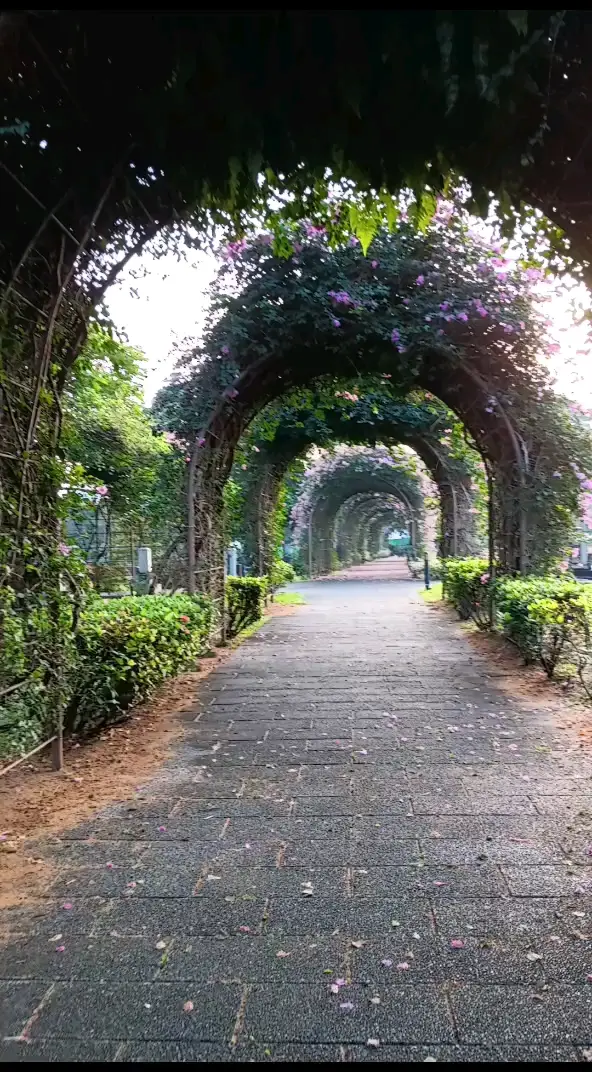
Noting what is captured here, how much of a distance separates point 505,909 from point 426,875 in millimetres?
344

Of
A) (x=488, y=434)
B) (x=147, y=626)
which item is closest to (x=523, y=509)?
(x=488, y=434)

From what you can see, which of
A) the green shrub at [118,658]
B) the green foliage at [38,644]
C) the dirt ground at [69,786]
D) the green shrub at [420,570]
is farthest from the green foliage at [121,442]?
the green shrub at [420,570]

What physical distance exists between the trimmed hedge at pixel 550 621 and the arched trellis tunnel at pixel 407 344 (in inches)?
26.5

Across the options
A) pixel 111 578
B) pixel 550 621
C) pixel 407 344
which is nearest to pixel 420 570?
pixel 111 578

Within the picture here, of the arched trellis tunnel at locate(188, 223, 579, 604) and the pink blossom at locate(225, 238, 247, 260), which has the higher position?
the pink blossom at locate(225, 238, 247, 260)

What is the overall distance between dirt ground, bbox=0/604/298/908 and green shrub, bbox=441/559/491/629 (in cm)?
516

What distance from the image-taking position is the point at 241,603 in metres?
10.3

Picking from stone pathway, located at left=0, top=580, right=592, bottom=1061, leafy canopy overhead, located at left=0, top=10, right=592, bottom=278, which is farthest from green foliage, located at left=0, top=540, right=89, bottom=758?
leafy canopy overhead, located at left=0, top=10, right=592, bottom=278

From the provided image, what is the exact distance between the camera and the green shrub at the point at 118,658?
4.39 meters

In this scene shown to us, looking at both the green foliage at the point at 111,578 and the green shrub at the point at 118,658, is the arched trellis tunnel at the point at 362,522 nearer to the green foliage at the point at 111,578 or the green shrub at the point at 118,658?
the green foliage at the point at 111,578

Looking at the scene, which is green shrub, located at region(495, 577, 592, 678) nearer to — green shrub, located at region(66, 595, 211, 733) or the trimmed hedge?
the trimmed hedge

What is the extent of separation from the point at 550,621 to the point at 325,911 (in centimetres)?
399

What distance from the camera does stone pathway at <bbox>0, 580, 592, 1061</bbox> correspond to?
1.88m

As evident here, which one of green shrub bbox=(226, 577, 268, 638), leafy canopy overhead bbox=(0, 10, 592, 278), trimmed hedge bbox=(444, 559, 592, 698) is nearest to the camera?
leafy canopy overhead bbox=(0, 10, 592, 278)
